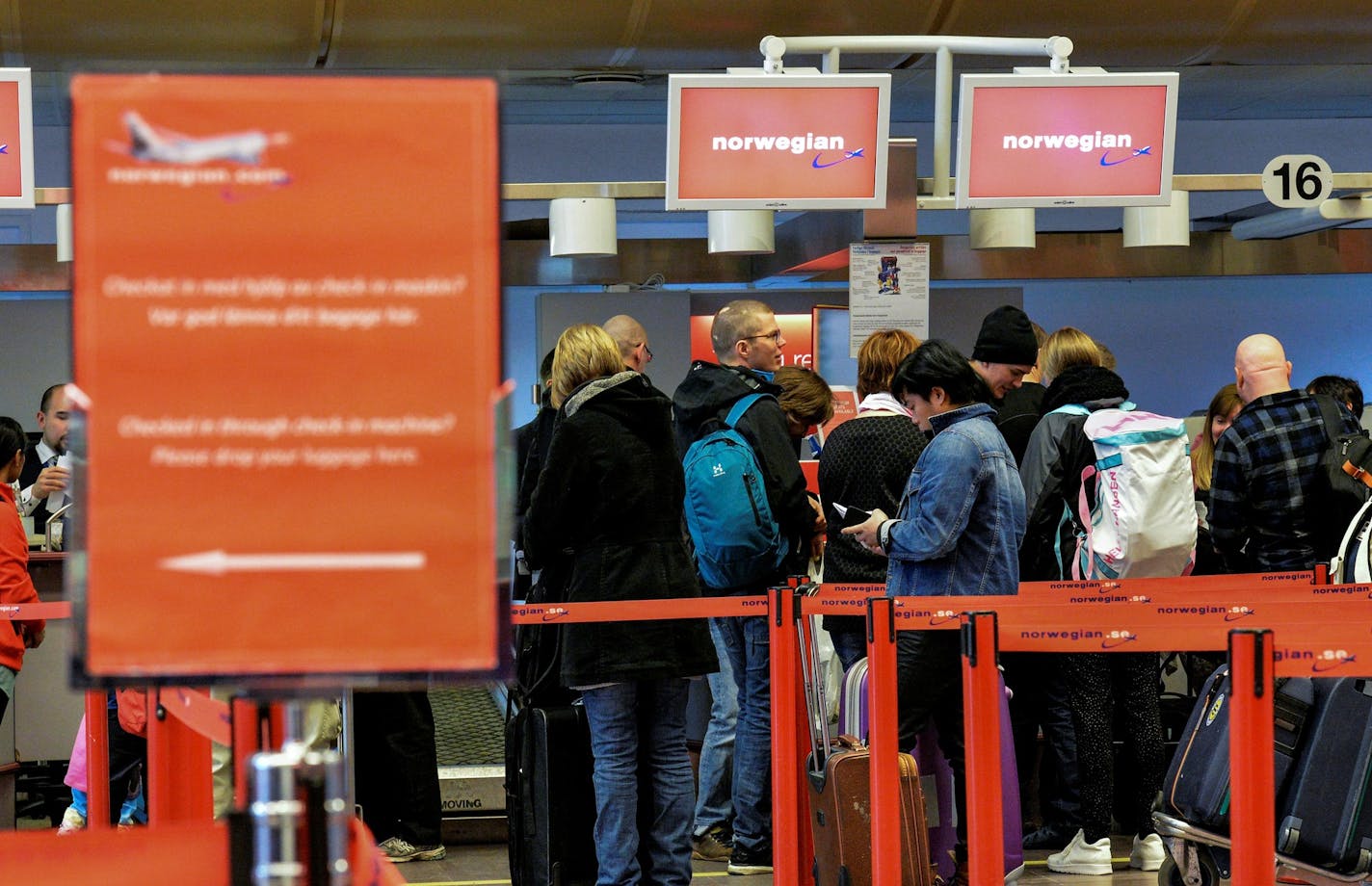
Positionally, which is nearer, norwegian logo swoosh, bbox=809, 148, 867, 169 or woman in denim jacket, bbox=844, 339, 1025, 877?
woman in denim jacket, bbox=844, 339, 1025, 877

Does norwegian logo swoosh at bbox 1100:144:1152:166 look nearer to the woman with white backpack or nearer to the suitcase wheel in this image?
the woman with white backpack

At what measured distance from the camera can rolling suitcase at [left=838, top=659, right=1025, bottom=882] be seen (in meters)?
4.09

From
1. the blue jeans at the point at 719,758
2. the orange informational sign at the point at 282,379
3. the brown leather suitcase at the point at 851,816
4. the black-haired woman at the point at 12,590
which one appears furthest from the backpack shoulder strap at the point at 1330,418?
the orange informational sign at the point at 282,379

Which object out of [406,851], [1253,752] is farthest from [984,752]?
[406,851]

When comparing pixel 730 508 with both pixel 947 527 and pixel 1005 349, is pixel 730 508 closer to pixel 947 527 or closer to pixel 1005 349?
pixel 947 527

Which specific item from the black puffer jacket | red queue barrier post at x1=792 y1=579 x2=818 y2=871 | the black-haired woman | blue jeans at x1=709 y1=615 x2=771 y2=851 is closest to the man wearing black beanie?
blue jeans at x1=709 y1=615 x2=771 y2=851

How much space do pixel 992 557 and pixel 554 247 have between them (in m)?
2.52

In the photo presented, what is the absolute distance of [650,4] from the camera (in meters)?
6.54

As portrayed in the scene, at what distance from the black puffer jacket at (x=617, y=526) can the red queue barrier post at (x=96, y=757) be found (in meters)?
1.10

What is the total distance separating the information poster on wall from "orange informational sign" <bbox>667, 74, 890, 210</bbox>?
519mm

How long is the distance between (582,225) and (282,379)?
4.91 metres

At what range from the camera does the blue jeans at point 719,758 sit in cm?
529

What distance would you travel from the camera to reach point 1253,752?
2746 mm

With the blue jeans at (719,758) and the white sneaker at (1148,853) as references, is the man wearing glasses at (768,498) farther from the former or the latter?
the white sneaker at (1148,853)
